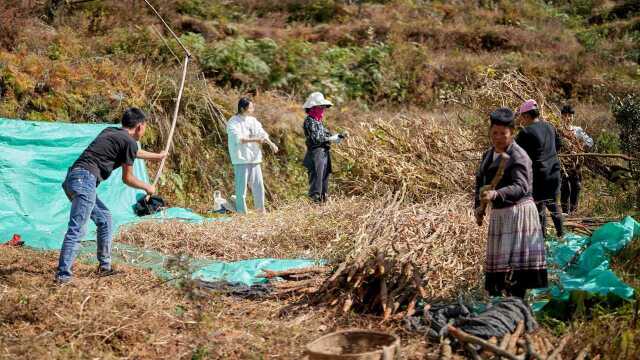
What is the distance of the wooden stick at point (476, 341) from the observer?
3.51 meters

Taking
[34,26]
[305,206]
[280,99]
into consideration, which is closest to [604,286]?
[305,206]

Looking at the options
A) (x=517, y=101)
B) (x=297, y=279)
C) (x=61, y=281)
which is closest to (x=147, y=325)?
(x=61, y=281)

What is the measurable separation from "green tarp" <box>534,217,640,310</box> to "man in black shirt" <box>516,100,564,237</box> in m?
0.33

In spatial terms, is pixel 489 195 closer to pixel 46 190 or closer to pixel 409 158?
pixel 409 158

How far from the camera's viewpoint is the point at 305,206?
8.18m

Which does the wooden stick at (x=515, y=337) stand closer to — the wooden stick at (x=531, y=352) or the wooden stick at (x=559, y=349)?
the wooden stick at (x=531, y=352)

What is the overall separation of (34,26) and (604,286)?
10.8 m

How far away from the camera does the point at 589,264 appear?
5.32m

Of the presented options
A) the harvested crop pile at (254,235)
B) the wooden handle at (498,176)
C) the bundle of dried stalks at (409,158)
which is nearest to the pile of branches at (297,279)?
the harvested crop pile at (254,235)

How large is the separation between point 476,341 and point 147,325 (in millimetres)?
1954

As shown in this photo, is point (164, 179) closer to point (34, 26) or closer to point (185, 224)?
point (185, 224)

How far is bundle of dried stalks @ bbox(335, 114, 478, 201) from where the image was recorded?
782cm

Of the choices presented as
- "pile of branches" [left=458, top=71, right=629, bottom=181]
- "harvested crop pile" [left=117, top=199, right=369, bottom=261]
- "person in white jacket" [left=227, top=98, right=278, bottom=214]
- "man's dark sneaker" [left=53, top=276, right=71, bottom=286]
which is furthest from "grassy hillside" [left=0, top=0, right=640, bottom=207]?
"man's dark sneaker" [left=53, top=276, right=71, bottom=286]

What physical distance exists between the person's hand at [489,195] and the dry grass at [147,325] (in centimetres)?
97
